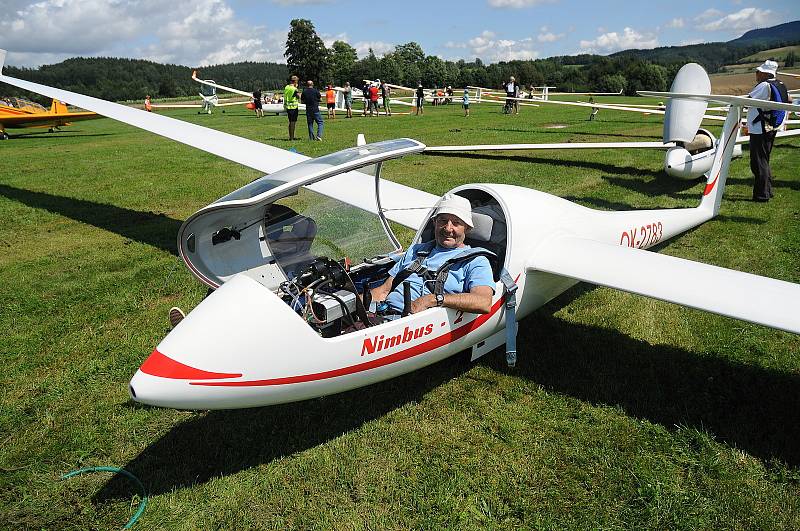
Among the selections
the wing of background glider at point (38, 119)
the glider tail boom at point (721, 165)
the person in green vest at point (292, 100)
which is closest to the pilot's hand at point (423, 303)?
the glider tail boom at point (721, 165)

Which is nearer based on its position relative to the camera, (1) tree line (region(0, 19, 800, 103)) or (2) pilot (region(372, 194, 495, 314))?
(2) pilot (region(372, 194, 495, 314))

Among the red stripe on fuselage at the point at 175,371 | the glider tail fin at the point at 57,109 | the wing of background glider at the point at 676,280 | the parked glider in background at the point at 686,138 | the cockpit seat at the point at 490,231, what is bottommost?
the red stripe on fuselage at the point at 175,371

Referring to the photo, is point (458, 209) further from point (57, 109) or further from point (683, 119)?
point (57, 109)

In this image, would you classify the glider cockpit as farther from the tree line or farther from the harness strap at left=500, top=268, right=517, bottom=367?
the tree line

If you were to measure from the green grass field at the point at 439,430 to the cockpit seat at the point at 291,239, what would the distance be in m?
1.30

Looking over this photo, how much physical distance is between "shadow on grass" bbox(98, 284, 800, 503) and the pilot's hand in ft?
2.73

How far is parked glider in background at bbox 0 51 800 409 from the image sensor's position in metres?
2.93

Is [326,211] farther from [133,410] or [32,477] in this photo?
[32,477]

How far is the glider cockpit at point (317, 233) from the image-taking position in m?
3.83

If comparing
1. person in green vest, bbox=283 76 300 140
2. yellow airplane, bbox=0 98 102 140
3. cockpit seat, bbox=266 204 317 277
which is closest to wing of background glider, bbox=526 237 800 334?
cockpit seat, bbox=266 204 317 277

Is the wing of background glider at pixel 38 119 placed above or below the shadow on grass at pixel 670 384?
above

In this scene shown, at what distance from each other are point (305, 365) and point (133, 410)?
1725mm

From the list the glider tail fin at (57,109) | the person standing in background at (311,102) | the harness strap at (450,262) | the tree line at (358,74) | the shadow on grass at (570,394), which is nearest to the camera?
the shadow on grass at (570,394)

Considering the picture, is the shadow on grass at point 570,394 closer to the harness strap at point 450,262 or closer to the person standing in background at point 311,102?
the harness strap at point 450,262
